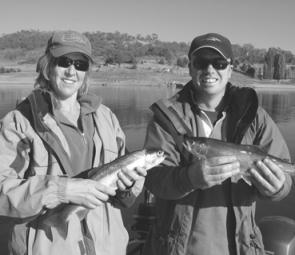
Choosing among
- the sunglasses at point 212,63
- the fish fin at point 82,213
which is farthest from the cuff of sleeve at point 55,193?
the sunglasses at point 212,63

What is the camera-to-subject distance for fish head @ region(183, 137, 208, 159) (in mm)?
3684

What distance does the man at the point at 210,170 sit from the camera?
3.58m

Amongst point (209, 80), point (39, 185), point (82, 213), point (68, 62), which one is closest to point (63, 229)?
point (82, 213)

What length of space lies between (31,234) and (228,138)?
6.80 ft

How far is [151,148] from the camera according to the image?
387cm

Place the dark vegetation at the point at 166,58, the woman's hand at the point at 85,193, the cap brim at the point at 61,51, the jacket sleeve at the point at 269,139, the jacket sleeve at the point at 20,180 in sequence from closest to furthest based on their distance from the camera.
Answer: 1. the jacket sleeve at the point at 20,180
2. the woman's hand at the point at 85,193
3. the jacket sleeve at the point at 269,139
4. the cap brim at the point at 61,51
5. the dark vegetation at the point at 166,58

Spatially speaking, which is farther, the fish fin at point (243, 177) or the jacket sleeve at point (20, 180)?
the fish fin at point (243, 177)

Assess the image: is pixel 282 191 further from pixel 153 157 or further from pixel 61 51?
pixel 61 51

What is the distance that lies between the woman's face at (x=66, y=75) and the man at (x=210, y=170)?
87 cm

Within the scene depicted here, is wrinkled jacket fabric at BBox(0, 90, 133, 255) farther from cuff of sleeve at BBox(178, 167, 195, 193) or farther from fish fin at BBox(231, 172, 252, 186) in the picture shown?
fish fin at BBox(231, 172, 252, 186)

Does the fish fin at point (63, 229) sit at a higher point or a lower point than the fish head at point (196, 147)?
lower

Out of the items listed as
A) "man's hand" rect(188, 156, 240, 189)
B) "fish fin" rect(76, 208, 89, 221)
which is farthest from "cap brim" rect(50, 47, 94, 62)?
"man's hand" rect(188, 156, 240, 189)

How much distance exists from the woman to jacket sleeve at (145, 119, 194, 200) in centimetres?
16

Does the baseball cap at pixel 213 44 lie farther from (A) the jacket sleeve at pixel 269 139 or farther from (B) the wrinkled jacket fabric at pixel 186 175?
(A) the jacket sleeve at pixel 269 139
